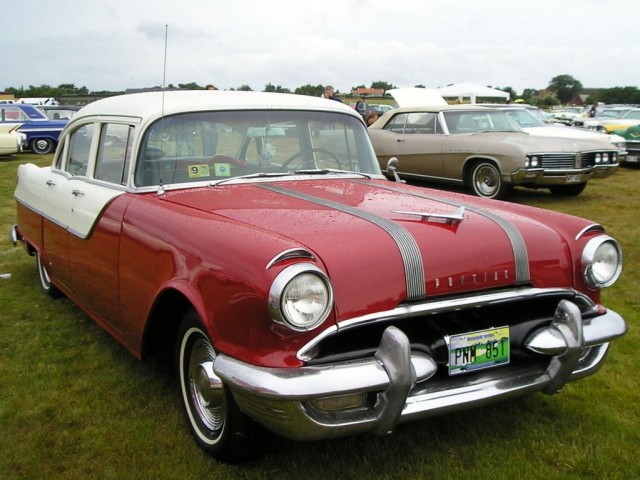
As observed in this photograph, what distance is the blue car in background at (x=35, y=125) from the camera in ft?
56.3

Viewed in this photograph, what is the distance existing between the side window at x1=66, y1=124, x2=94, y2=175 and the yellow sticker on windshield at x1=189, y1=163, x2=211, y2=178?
93 cm

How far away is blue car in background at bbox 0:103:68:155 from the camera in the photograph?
1717 cm

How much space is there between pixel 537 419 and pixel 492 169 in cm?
654

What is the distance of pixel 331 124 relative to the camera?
12.8 feet

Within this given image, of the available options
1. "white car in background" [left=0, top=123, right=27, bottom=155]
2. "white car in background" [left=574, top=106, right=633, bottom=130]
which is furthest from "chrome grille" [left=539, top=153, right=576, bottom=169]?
"white car in background" [left=0, top=123, right=27, bottom=155]

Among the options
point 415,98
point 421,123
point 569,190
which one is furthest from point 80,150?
point 415,98

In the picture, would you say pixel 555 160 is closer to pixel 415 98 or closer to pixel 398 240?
pixel 415 98

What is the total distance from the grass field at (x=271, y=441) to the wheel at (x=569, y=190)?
634cm

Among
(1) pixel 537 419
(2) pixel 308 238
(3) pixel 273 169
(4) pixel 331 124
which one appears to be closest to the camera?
→ (2) pixel 308 238

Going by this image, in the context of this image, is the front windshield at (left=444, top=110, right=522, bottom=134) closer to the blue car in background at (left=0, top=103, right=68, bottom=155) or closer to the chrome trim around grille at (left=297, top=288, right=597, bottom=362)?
the chrome trim around grille at (left=297, top=288, right=597, bottom=362)

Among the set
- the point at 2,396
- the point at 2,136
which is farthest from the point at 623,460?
the point at 2,136

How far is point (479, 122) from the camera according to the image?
9.99 meters

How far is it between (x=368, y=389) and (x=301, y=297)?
0.38 m

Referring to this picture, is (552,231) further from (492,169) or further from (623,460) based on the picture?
(492,169)
